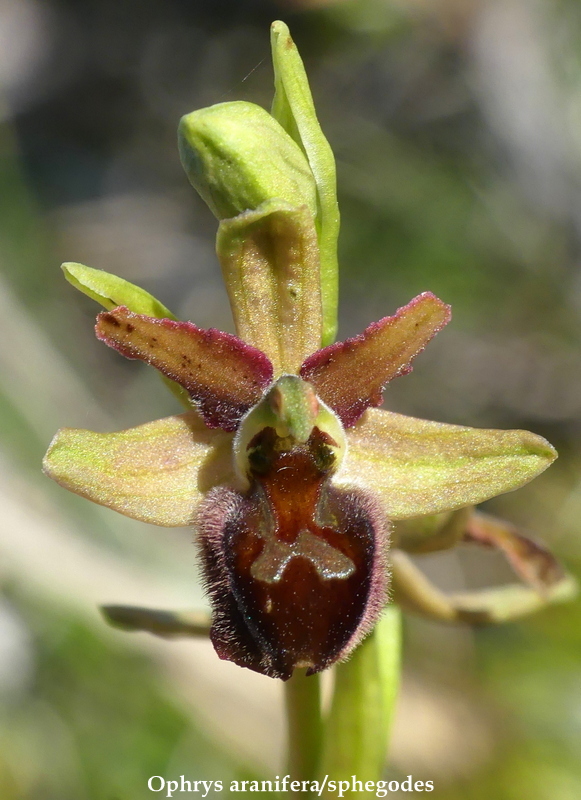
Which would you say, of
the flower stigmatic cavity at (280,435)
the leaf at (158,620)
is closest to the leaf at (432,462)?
the flower stigmatic cavity at (280,435)

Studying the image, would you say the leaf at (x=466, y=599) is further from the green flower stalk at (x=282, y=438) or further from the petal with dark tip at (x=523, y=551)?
the green flower stalk at (x=282, y=438)

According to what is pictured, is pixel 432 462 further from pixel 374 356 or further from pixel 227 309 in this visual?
pixel 227 309

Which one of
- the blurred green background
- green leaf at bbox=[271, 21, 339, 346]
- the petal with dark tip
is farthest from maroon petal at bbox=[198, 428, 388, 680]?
the blurred green background

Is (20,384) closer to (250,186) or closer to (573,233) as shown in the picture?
(573,233)

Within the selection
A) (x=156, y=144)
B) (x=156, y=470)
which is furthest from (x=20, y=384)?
(x=156, y=470)

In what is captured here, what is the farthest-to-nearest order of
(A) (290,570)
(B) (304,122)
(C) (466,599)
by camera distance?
1. (C) (466,599)
2. (B) (304,122)
3. (A) (290,570)

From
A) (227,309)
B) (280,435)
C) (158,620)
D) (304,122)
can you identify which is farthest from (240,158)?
(227,309)

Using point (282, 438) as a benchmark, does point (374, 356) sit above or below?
above
